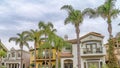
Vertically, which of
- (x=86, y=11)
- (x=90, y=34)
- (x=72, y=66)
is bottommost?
(x=72, y=66)

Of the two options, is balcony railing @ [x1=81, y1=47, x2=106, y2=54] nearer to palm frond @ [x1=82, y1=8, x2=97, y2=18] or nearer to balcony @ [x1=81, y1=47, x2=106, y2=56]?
balcony @ [x1=81, y1=47, x2=106, y2=56]

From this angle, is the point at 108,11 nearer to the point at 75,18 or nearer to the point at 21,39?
the point at 75,18

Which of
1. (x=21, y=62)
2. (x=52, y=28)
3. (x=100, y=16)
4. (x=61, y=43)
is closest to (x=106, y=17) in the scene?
(x=100, y=16)

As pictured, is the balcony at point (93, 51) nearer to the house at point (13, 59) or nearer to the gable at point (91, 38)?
the gable at point (91, 38)

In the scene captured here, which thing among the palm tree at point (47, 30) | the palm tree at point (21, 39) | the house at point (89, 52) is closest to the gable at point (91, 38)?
the house at point (89, 52)

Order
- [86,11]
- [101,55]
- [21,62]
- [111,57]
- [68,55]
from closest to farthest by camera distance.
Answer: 1. [111,57]
2. [86,11]
3. [101,55]
4. [68,55]
5. [21,62]

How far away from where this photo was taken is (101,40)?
46.4 meters

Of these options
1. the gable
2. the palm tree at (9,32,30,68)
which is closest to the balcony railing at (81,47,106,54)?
the gable

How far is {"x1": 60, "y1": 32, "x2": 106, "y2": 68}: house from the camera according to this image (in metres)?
45.4

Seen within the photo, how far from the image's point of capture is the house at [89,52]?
1787 inches

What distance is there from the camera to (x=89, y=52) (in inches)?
1825

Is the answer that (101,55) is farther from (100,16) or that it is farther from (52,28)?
(100,16)

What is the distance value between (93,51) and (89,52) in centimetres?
90

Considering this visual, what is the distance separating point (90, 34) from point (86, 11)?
10.5m
